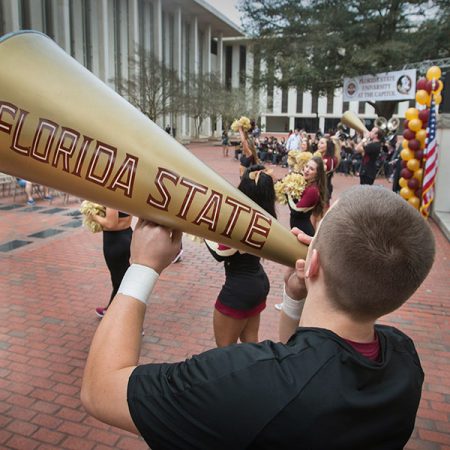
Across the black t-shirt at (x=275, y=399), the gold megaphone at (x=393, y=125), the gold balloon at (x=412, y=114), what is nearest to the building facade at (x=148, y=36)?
the gold megaphone at (x=393, y=125)

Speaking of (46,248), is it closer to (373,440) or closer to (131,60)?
(373,440)

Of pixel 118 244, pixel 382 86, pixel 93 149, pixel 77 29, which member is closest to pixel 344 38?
pixel 382 86

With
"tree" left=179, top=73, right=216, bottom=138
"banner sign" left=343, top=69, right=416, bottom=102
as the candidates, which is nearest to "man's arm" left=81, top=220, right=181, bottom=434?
"banner sign" left=343, top=69, right=416, bottom=102

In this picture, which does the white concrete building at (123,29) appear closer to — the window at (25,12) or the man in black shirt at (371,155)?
the window at (25,12)

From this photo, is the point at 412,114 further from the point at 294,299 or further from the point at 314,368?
the point at 314,368

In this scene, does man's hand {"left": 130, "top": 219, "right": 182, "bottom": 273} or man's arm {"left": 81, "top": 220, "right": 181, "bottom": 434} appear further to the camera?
man's hand {"left": 130, "top": 219, "right": 182, "bottom": 273}

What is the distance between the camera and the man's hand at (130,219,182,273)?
53.4 inches

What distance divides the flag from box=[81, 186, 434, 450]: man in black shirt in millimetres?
9875

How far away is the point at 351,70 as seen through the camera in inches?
823

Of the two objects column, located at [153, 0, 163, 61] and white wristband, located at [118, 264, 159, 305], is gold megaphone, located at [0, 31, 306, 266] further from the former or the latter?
column, located at [153, 0, 163, 61]

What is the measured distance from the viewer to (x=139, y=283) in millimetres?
1277

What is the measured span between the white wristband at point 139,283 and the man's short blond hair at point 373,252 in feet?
1.67

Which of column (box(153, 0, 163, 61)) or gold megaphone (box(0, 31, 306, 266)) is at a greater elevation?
column (box(153, 0, 163, 61))

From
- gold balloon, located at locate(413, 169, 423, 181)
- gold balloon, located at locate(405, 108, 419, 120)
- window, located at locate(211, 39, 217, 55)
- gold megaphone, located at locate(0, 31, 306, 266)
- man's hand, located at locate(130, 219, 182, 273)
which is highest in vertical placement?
window, located at locate(211, 39, 217, 55)
